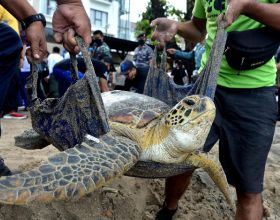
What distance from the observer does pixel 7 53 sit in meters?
1.64

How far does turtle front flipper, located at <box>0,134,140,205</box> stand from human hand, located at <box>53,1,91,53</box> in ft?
1.28

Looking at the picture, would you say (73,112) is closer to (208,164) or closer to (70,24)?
(70,24)

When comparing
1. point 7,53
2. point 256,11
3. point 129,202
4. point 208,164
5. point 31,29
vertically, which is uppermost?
point 256,11

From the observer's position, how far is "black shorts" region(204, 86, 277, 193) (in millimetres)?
1803

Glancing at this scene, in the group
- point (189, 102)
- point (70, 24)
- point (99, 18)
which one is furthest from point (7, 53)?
point (99, 18)

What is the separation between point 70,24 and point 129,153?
568 mm

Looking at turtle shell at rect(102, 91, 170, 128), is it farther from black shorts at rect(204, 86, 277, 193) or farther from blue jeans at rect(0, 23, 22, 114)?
blue jeans at rect(0, 23, 22, 114)

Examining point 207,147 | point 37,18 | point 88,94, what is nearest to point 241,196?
point 207,147

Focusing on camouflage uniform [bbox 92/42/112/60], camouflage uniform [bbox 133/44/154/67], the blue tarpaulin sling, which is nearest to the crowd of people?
the blue tarpaulin sling

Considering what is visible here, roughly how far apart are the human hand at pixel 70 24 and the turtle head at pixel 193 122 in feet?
1.62

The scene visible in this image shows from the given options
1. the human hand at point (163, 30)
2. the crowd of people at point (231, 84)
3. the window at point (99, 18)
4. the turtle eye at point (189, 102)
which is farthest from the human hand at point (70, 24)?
the window at point (99, 18)

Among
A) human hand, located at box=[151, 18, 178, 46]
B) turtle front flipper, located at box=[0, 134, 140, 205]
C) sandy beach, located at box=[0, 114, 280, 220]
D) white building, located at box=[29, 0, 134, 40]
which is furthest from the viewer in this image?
white building, located at box=[29, 0, 134, 40]

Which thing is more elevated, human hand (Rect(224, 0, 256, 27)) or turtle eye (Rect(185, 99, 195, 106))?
human hand (Rect(224, 0, 256, 27))

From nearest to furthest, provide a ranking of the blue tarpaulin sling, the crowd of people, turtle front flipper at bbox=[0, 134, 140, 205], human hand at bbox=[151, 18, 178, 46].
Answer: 1. turtle front flipper at bbox=[0, 134, 140, 205]
2. the blue tarpaulin sling
3. the crowd of people
4. human hand at bbox=[151, 18, 178, 46]
